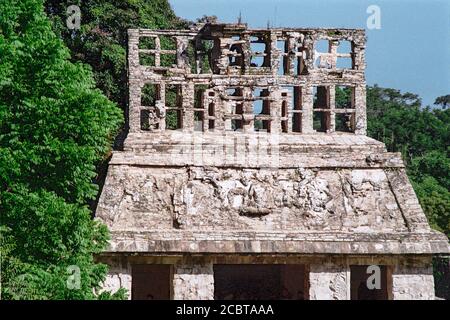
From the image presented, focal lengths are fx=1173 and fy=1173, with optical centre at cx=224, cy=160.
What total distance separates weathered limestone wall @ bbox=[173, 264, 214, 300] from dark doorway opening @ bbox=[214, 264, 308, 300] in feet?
8.31

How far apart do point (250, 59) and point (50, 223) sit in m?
6.85

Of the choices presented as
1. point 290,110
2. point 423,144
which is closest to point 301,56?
point 290,110

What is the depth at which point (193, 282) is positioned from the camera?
21609 mm

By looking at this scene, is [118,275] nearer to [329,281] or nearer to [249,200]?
[249,200]

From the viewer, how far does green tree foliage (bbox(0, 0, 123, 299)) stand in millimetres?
18484

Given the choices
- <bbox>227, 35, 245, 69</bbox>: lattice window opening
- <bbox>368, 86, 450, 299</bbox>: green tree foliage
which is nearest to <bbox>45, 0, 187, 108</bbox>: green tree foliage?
<bbox>227, 35, 245, 69</bbox>: lattice window opening

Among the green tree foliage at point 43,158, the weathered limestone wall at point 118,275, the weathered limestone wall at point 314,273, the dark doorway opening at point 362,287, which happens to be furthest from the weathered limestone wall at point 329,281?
the green tree foliage at point 43,158

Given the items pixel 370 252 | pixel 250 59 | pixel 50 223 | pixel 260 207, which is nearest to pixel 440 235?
pixel 370 252

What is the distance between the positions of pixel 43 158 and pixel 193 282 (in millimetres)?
4159

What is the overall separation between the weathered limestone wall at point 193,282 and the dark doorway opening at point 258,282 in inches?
99.7

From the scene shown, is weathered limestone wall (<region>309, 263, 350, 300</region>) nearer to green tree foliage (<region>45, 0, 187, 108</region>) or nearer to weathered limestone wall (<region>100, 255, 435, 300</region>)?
weathered limestone wall (<region>100, 255, 435, 300</region>)

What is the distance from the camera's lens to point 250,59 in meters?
23.9

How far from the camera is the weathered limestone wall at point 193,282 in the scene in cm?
2156
